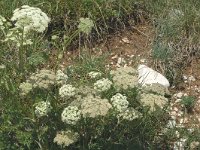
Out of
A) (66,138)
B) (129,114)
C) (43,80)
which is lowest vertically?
(66,138)

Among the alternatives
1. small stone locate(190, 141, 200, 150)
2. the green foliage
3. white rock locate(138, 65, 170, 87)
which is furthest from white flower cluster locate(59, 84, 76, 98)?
the green foliage

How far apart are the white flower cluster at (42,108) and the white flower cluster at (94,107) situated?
272mm

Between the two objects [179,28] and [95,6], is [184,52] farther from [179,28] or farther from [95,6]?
[95,6]

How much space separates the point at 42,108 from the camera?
10.5 ft

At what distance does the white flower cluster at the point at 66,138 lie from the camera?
3.18 metres

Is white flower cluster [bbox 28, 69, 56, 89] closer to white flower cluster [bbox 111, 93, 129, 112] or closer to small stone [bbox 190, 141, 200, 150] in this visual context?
white flower cluster [bbox 111, 93, 129, 112]

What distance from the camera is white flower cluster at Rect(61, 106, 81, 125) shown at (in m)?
3.04

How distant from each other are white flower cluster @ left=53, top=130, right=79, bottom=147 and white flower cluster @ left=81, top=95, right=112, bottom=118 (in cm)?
25

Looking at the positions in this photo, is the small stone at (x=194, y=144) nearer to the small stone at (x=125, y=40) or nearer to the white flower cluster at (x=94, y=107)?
the white flower cluster at (x=94, y=107)

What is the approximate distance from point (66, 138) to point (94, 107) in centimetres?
35

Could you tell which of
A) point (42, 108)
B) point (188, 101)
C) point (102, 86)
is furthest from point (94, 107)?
point (188, 101)

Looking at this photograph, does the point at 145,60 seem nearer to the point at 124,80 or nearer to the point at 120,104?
the point at 124,80

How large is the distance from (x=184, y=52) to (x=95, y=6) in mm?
1038

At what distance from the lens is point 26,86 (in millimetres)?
3217
